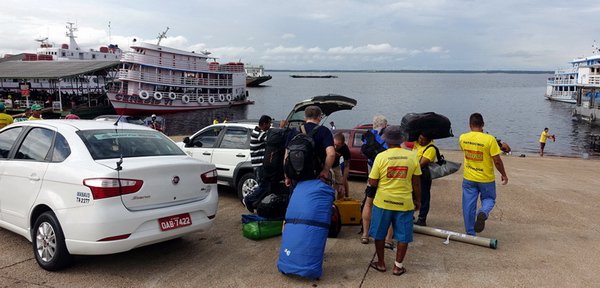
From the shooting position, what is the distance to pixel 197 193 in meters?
Answer: 4.79

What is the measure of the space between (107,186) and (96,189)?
0.32ft

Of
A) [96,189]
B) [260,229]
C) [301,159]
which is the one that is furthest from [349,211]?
[96,189]

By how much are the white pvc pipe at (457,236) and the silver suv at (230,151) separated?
2.90 meters

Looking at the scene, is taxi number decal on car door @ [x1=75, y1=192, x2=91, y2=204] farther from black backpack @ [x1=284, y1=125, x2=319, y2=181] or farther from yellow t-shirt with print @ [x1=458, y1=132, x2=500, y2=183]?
yellow t-shirt with print @ [x1=458, y1=132, x2=500, y2=183]

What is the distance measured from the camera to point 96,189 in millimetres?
3971

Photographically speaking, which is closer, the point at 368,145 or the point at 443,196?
the point at 368,145

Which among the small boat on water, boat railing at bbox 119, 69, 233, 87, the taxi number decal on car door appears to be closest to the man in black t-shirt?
the taxi number decal on car door

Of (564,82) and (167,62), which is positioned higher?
(167,62)

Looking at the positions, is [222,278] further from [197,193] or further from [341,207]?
[341,207]

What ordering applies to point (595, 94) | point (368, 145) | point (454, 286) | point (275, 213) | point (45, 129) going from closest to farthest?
point (454, 286), point (45, 129), point (275, 213), point (368, 145), point (595, 94)

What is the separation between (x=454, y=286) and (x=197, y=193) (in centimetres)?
284

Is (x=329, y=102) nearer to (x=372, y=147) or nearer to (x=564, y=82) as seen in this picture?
(x=372, y=147)

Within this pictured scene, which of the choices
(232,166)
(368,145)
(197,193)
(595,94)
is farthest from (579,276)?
(595,94)

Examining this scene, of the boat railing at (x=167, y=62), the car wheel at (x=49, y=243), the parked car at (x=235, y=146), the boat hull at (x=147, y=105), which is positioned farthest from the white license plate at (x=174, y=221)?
the boat railing at (x=167, y=62)
